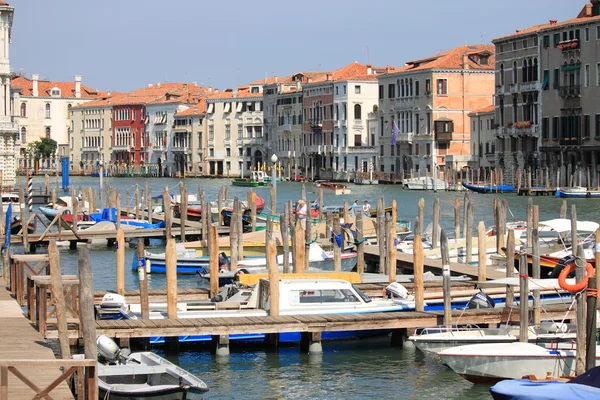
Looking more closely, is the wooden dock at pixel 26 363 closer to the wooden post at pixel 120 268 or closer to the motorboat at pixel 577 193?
the wooden post at pixel 120 268

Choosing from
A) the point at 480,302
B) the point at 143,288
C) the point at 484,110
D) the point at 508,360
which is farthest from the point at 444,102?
the point at 508,360

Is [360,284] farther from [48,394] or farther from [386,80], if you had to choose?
[386,80]

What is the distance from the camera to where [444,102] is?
66.1 metres

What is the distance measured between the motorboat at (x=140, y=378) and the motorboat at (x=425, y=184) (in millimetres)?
49160

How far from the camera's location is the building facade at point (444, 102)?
2594 inches

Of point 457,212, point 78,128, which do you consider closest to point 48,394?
point 457,212

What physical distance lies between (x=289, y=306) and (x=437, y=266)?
20.7ft

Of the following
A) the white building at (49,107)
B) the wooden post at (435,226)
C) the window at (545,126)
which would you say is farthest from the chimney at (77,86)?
the wooden post at (435,226)

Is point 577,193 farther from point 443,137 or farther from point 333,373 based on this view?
point 333,373

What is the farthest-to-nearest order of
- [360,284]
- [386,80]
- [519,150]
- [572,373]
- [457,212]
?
[386,80] → [519,150] → [457,212] → [360,284] → [572,373]

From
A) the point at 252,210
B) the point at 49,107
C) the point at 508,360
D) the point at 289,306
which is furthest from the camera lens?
the point at 49,107

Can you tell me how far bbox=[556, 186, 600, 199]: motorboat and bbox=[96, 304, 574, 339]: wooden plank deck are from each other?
1343 inches

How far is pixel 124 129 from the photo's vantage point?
10525 centimetres

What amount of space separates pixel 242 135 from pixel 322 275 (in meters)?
73.5
